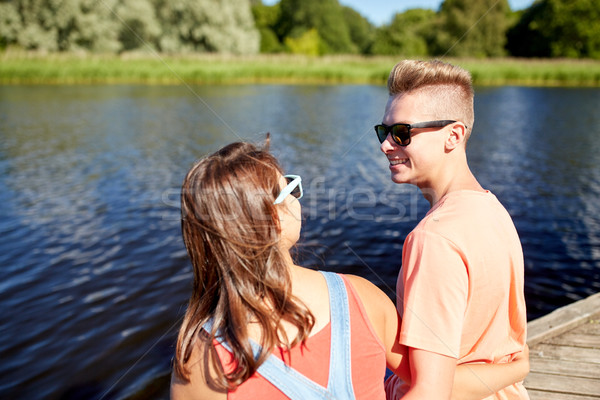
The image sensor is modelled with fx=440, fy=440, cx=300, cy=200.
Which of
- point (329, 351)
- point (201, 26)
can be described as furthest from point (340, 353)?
point (201, 26)

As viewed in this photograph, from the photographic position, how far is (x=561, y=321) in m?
3.06

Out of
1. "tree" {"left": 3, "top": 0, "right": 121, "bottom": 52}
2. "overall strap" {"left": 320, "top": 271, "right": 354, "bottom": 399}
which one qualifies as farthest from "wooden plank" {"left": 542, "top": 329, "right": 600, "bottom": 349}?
"tree" {"left": 3, "top": 0, "right": 121, "bottom": 52}

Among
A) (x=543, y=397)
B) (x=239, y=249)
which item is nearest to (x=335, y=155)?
(x=543, y=397)

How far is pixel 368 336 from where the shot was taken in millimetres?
1275

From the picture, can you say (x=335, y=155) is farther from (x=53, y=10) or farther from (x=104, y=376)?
(x=53, y=10)

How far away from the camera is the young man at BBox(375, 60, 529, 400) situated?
1.32 metres

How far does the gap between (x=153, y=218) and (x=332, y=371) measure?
6.46m

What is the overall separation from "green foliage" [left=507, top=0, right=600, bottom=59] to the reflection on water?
114 feet

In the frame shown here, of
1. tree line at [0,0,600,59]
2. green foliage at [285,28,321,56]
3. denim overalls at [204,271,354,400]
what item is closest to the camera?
denim overalls at [204,271,354,400]

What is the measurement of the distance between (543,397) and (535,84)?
110 feet

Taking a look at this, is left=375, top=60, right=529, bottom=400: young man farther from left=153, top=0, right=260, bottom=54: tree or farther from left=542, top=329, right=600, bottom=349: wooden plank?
left=153, top=0, right=260, bottom=54: tree

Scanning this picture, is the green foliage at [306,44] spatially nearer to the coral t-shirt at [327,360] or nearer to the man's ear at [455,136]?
the man's ear at [455,136]

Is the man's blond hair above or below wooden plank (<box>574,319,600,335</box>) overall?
above

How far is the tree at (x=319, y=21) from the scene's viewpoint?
6019 centimetres
